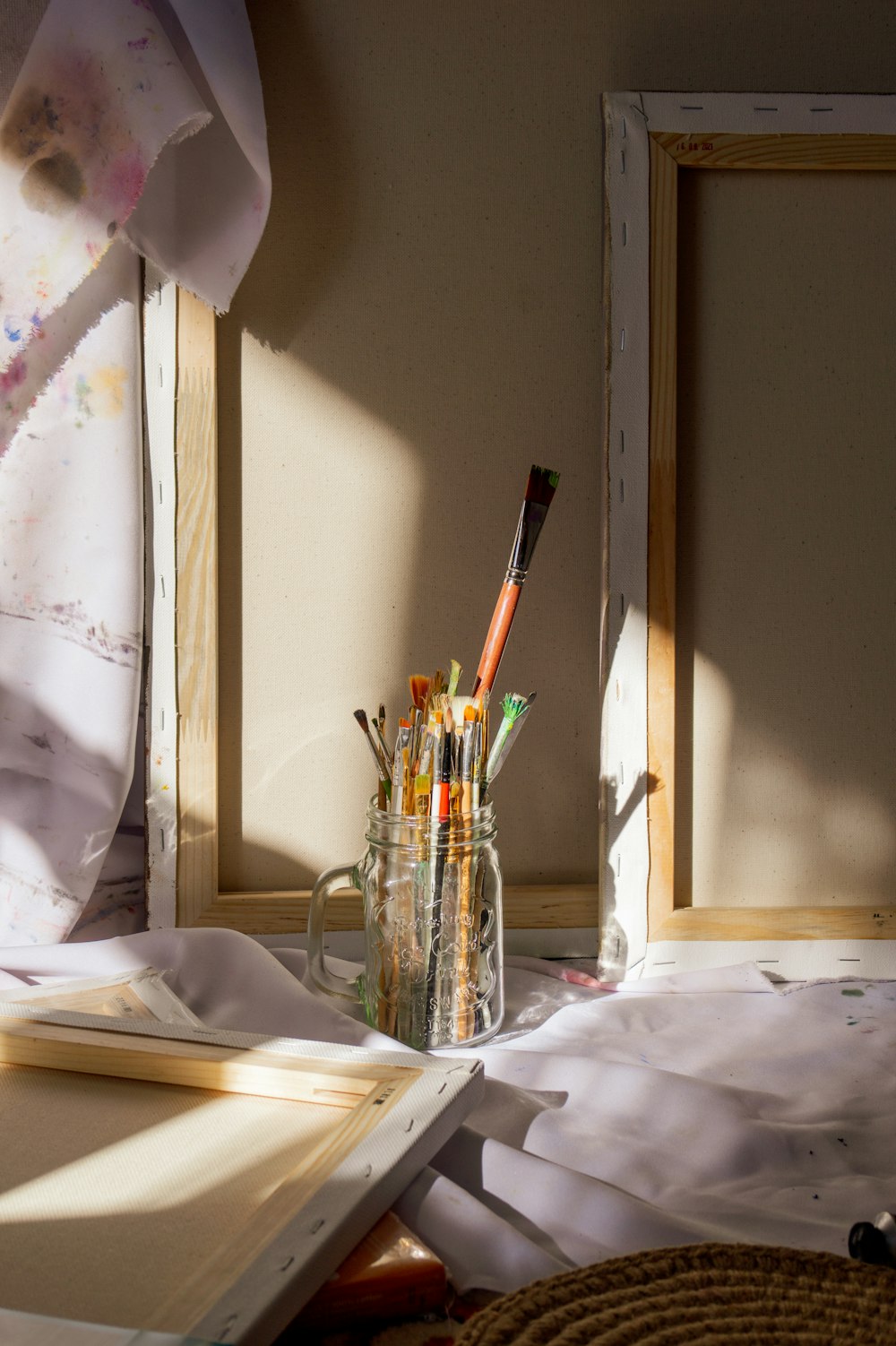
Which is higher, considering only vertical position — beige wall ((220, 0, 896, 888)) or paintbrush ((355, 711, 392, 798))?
beige wall ((220, 0, 896, 888))

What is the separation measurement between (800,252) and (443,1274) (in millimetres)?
890

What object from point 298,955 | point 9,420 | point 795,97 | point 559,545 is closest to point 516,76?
point 795,97

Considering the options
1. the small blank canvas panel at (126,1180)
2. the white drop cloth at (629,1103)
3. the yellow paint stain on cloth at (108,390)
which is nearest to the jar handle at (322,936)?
the white drop cloth at (629,1103)

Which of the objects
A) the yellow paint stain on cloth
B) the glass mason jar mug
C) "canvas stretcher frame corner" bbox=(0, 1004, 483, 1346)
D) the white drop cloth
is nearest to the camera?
"canvas stretcher frame corner" bbox=(0, 1004, 483, 1346)

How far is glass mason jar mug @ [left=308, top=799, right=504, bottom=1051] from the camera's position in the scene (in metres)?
0.84

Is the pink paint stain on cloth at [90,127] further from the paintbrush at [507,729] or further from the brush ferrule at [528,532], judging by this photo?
the paintbrush at [507,729]

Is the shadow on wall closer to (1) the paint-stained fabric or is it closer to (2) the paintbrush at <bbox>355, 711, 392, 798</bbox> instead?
(1) the paint-stained fabric

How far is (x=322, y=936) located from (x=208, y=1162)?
0.33 m

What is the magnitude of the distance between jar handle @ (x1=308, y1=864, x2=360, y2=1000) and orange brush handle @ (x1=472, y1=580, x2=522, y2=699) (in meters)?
0.19

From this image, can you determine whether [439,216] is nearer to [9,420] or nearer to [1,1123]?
[9,420]

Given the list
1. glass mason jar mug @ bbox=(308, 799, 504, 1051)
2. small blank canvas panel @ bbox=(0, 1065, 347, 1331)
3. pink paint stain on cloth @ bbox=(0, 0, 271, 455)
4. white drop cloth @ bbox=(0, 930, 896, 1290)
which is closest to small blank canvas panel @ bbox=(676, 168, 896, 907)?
white drop cloth @ bbox=(0, 930, 896, 1290)

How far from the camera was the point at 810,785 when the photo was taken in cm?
106

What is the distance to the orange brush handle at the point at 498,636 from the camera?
34.8 inches

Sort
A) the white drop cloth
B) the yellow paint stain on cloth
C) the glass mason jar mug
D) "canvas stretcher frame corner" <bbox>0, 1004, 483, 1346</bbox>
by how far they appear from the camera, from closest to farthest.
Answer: "canvas stretcher frame corner" <bbox>0, 1004, 483, 1346</bbox>
the white drop cloth
the glass mason jar mug
the yellow paint stain on cloth
